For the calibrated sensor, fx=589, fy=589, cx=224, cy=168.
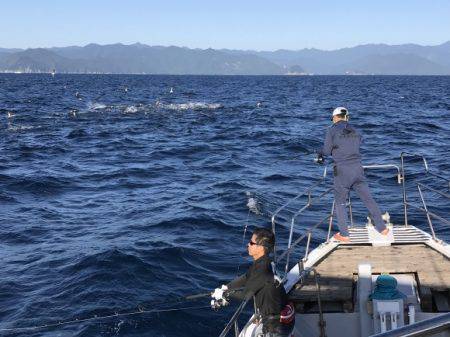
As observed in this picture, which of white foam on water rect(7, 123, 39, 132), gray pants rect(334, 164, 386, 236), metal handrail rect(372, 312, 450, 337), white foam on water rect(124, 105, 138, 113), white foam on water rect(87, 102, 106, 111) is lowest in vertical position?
white foam on water rect(7, 123, 39, 132)

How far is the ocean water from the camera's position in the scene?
10195 mm

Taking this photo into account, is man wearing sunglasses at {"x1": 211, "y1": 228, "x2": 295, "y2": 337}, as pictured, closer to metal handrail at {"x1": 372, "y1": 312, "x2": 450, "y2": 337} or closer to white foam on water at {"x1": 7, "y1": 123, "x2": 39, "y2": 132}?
metal handrail at {"x1": 372, "y1": 312, "x2": 450, "y2": 337}

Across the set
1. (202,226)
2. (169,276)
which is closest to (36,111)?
(202,226)

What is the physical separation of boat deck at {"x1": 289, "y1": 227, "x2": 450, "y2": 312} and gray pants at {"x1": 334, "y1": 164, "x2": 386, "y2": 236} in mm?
430

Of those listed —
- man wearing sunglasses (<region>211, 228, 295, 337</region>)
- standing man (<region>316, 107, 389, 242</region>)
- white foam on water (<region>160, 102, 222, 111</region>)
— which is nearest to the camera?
man wearing sunglasses (<region>211, 228, 295, 337</region>)

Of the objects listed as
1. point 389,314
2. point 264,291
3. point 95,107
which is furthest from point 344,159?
point 95,107

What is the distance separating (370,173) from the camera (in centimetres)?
2205

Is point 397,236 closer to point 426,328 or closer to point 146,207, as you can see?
point 426,328

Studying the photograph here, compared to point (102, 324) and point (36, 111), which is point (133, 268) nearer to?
point (102, 324)

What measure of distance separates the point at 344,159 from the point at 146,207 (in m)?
9.22

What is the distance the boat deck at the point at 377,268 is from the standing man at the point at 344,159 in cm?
48

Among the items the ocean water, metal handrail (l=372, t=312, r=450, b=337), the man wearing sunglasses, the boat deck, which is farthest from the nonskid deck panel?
metal handrail (l=372, t=312, r=450, b=337)

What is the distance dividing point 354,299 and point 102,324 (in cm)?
416

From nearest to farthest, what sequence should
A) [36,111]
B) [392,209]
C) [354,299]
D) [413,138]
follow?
[354,299]
[392,209]
[413,138]
[36,111]
